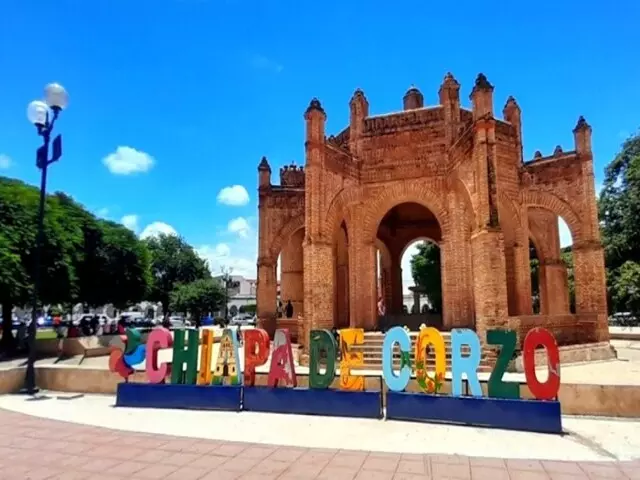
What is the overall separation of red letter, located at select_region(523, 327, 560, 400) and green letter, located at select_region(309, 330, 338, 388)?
337 cm

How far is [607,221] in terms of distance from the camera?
29.4m

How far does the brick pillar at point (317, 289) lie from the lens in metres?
15.2

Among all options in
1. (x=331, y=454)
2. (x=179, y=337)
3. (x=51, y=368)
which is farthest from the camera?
(x=51, y=368)

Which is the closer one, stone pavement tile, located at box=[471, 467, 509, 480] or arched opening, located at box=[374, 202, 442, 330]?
stone pavement tile, located at box=[471, 467, 509, 480]

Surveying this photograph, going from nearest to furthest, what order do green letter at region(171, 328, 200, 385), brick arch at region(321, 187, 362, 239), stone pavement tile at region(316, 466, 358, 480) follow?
stone pavement tile at region(316, 466, 358, 480), green letter at region(171, 328, 200, 385), brick arch at region(321, 187, 362, 239)

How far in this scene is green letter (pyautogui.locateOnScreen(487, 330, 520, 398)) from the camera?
7.64 metres

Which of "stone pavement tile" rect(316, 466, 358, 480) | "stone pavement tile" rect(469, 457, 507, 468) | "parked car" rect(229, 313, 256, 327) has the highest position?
"parked car" rect(229, 313, 256, 327)

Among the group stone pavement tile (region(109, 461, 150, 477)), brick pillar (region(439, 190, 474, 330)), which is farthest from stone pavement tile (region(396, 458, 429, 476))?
brick pillar (region(439, 190, 474, 330))

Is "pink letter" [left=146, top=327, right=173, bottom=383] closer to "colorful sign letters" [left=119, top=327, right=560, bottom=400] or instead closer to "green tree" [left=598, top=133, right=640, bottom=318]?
"colorful sign letters" [left=119, top=327, right=560, bottom=400]

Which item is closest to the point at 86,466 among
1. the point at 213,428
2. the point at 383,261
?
the point at 213,428

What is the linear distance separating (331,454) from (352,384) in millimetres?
2538

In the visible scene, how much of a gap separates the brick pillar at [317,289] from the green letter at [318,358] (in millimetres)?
6263

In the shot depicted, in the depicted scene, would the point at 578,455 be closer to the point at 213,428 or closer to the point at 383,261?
the point at 213,428

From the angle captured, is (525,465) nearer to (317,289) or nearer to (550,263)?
(317,289)
